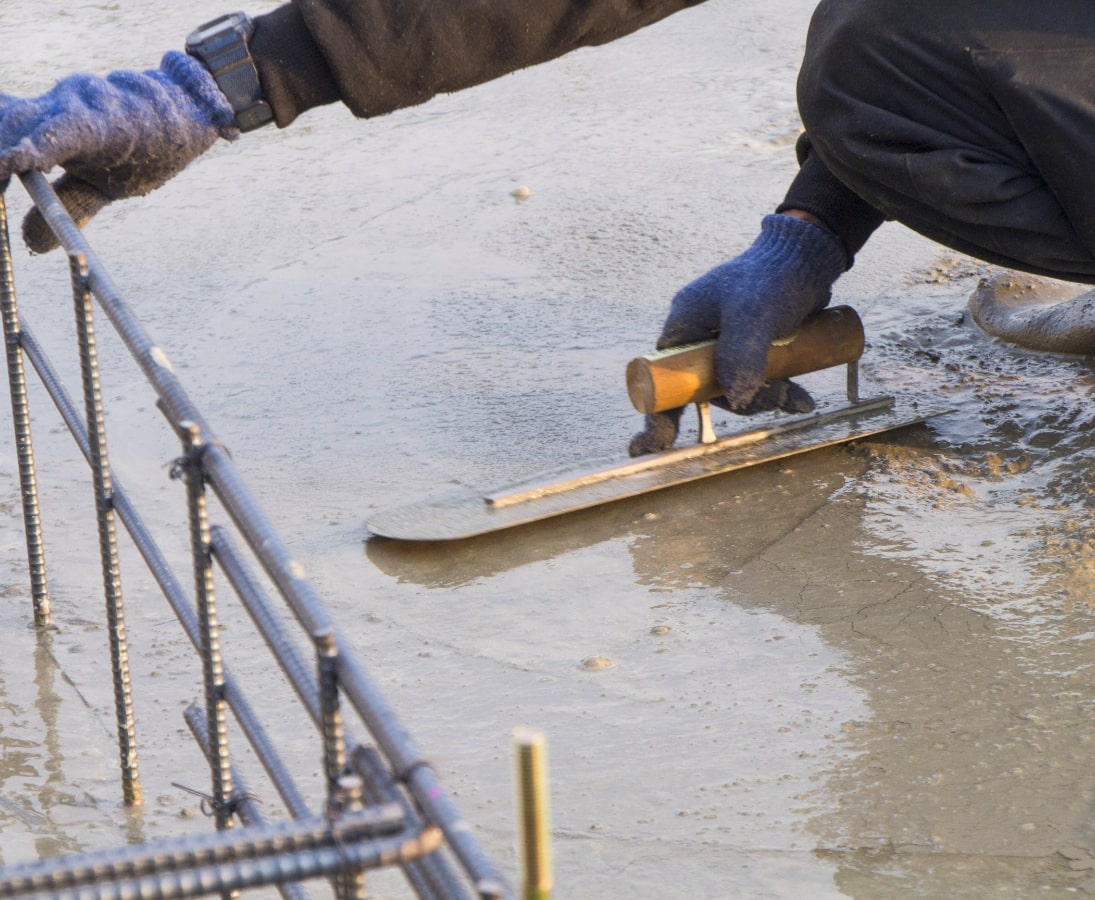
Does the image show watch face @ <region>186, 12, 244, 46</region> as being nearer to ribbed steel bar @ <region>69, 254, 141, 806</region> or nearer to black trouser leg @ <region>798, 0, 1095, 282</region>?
ribbed steel bar @ <region>69, 254, 141, 806</region>

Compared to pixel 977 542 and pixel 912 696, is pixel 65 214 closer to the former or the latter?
pixel 912 696

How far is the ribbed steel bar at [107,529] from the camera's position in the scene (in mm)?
1937

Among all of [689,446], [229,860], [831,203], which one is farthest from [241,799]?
[831,203]

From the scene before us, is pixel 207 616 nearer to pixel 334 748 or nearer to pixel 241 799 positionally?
pixel 241 799

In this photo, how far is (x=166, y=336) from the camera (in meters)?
3.73

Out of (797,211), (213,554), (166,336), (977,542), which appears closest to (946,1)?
(797,211)

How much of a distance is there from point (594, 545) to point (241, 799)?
123cm

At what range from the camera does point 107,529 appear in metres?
2.07

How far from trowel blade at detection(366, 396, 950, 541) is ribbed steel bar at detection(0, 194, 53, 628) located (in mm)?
637

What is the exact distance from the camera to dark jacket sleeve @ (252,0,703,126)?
2.33 meters

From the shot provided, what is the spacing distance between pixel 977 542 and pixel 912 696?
0.54 metres

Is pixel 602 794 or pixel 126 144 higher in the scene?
pixel 126 144

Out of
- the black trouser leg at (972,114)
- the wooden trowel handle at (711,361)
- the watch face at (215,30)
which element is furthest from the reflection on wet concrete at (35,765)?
the black trouser leg at (972,114)

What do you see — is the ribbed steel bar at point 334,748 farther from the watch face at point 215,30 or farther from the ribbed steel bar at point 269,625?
the watch face at point 215,30
